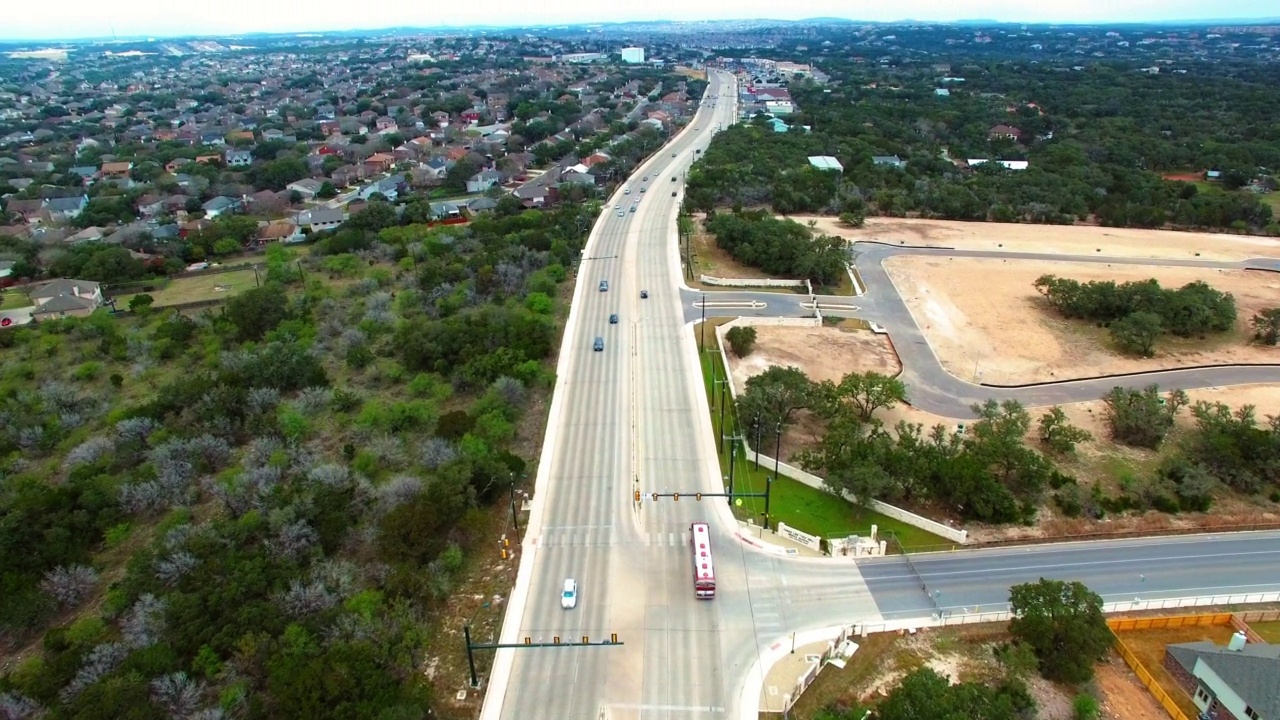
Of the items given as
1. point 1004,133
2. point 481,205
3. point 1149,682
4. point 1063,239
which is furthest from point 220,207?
point 1004,133

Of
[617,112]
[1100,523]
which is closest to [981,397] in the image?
[1100,523]

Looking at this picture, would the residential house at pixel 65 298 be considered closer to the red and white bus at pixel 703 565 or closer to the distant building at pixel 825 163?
the red and white bus at pixel 703 565

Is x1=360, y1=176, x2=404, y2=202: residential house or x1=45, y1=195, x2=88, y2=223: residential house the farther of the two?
x1=360, y1=176, x2=404, y2=202: residential house

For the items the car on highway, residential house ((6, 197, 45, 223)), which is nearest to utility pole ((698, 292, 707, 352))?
the car on highway

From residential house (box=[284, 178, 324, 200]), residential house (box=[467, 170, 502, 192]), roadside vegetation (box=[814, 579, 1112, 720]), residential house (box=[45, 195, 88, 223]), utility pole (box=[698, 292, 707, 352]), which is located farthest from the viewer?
residential house (box=[467, 170, 502, 192])

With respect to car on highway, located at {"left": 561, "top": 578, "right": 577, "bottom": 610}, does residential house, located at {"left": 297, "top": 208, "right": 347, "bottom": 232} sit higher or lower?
higher

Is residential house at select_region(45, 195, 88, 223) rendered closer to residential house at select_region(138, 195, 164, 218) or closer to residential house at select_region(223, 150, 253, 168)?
residential house at select_region(138, 195, 164, 218)

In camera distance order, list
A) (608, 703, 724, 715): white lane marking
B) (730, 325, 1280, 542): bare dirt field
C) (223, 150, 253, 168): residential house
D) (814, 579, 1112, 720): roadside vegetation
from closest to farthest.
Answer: (814, 579, 1112, 720): roadside vegetation, (608, 703, 724, 715): white lane marking, (730, 325, 1280, 542): bare dirt field, (223, 150, 253, 168): residential house
